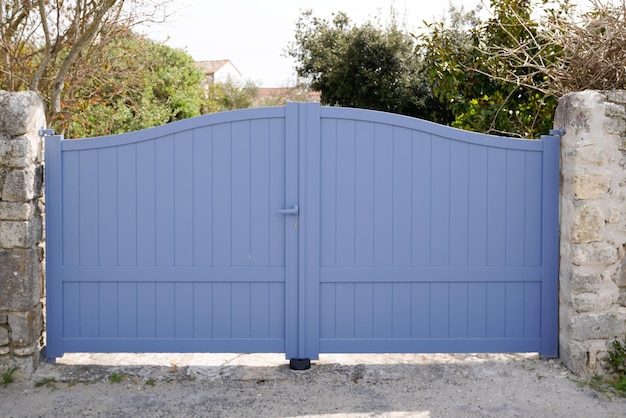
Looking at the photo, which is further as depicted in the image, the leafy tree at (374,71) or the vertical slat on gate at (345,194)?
the leafy tree at (374,71)

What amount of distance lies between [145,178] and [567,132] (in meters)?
2.54

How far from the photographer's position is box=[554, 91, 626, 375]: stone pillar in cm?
405

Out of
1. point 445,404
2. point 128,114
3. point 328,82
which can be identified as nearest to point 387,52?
point 328,82

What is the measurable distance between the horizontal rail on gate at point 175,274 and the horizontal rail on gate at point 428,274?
0.34 metres

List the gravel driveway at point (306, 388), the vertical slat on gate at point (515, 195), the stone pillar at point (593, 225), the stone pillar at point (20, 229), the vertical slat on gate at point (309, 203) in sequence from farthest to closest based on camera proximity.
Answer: the vertical slat on gate at point (515, 195) → the vertical slat on gate at point (309, 203) → the stone pillar at point (593, 225) → the stone pillar at point (20, 229) → the gravel driveway at point (306, 388)

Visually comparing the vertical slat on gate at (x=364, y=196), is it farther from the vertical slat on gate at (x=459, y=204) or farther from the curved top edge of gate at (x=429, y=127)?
the vertical slat on gate at (x=459, y=204)

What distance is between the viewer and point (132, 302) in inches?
167

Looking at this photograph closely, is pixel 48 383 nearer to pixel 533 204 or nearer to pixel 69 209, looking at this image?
pixel 69 209

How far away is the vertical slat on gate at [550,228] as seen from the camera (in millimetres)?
4246

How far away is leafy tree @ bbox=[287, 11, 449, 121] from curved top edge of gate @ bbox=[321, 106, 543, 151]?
8162 millimetres

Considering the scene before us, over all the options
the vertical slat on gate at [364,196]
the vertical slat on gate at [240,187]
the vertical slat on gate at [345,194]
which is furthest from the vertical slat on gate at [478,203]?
the vertical slat on gate at [240,187]

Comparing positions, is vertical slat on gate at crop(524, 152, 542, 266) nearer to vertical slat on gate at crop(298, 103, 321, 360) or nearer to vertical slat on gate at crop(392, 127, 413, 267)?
vertical slat on gate at crop(392, 127, 413, 267)

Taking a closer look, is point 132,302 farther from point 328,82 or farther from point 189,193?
point 328,82

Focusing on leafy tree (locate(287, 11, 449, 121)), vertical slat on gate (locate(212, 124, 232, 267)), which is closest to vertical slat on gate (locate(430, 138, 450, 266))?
vertical slat on gate (locate(212, 124, 232, 267))
